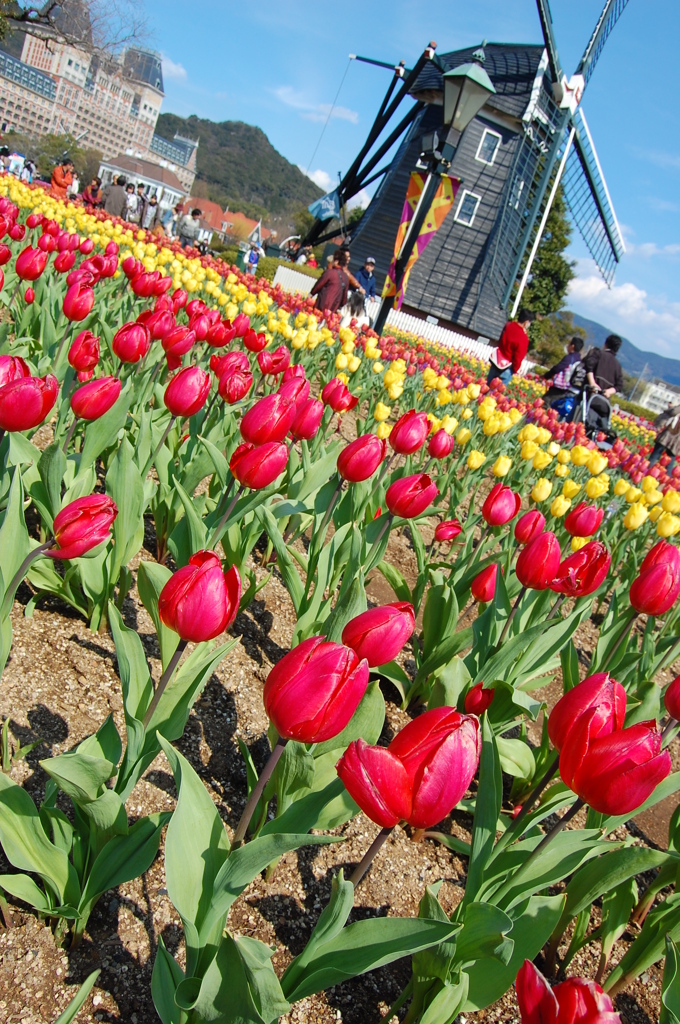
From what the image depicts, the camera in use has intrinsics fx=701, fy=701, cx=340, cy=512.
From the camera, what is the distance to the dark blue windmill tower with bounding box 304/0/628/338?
27188 mm

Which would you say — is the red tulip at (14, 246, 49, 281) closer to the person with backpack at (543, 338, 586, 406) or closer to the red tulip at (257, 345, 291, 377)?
the red tulip at (257, 345, 291, 377)

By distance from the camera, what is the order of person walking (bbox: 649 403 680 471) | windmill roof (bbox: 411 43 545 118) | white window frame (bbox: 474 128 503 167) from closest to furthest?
person walking (bbox: 649 403 680 471)
windmill roof (bbox: 411 43 545 118)
white window frame (bbox: 474 128 503 167)

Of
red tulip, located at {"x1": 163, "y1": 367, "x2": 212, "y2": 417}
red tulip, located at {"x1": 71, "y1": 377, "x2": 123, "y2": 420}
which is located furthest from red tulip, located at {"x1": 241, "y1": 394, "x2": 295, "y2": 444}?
red tulip, located at {"x1": 71, "y1": 377, "x2": 123, "y2": 420}

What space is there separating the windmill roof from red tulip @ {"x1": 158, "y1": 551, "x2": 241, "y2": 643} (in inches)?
1189

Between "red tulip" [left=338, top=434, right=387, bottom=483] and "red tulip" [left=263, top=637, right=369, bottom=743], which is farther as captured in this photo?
"red tulip" [left=338, top=434, right=387, bottom=483]

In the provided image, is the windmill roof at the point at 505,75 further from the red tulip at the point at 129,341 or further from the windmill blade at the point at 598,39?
the red tulip at the point at 129,341

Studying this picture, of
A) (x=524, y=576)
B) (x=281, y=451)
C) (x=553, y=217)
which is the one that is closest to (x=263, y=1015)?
(x=281, y=451)

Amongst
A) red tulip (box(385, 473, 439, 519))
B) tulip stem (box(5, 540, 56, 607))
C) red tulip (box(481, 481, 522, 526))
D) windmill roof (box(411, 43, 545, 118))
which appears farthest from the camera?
windmill roof (box(411, 43, 545, 118))

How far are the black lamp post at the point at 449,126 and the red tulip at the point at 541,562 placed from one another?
24.6ft

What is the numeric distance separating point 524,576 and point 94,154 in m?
115

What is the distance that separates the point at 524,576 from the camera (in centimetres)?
212

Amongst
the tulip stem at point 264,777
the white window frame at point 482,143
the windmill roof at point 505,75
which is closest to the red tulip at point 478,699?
the tulip stem at point 264,777

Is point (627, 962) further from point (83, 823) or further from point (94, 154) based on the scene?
point (94, 154)

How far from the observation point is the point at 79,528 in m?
1.46
